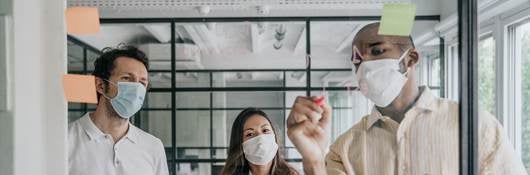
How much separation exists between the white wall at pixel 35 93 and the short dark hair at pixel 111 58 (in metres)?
0.19

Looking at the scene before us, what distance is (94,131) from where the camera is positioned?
133cm

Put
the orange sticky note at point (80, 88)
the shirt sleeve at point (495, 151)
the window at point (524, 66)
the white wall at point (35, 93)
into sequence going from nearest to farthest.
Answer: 1. the white wall at point (35, 93)
2. the orange sticky note at point (80, 88)
3. the shirt sleeve at point (495, 151)
4. the window at point (524, 66)

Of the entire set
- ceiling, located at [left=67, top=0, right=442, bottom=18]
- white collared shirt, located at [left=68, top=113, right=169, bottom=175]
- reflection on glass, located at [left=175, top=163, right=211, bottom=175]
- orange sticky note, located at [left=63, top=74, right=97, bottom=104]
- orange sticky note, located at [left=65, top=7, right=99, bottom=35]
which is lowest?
reflection on glass, located at [left=175, top=163, right=211, bottom=175]

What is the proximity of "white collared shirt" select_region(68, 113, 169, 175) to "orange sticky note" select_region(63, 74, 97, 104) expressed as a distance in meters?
0.08

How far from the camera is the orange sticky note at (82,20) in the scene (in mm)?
1150

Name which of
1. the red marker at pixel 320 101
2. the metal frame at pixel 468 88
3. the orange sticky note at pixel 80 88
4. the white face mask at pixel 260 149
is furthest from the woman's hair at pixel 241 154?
the metal frame at pixel 468 88

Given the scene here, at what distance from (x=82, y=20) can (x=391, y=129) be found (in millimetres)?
954

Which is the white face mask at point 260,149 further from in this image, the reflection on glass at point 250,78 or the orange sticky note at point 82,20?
the orange sticky note at point 82,20

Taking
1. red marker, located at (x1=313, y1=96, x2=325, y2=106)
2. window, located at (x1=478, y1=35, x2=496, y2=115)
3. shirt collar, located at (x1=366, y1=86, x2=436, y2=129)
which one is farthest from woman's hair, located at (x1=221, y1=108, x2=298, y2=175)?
window, located at (x1=478, y1=35, x2=496, y2=115)

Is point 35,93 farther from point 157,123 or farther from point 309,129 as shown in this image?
point 309,129

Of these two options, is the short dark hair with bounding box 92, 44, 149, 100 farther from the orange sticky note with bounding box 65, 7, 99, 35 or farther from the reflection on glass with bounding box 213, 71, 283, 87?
the reflection on glass with bounding box 213, 71, 283, 87

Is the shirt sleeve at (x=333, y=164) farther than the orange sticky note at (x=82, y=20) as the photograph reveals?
Yes

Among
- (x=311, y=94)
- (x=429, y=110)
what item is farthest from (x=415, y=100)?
(x=311, y=94)

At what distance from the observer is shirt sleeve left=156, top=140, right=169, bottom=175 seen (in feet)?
4.50
